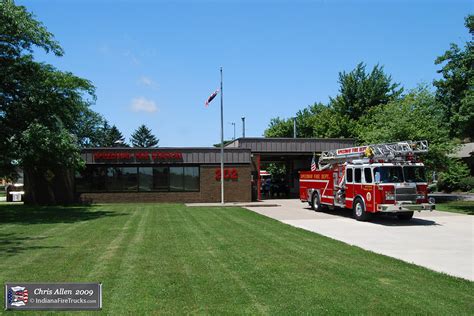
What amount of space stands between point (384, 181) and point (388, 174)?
40 cm

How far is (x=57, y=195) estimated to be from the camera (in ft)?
99.7

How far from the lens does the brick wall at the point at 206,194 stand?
30.9 m

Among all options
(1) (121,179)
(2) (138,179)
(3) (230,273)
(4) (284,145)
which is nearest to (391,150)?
(3) (230,273)

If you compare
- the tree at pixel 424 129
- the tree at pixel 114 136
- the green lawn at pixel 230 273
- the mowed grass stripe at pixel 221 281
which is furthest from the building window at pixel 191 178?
the tree at pixel 114 136

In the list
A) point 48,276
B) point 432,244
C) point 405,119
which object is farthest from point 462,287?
point 405,119

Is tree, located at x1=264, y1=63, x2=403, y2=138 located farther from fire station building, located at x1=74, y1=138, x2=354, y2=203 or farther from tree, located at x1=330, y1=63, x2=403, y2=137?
fire station building, located at x1=74, y1=138, x2=354, y2=203

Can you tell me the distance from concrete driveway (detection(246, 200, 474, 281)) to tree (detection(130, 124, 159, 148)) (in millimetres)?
88274

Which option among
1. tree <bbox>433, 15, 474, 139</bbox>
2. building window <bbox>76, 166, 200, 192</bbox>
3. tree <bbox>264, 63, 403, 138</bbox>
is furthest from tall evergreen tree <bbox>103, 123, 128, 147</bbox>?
tree <bbox>433, 15, 474, 139</bbox>

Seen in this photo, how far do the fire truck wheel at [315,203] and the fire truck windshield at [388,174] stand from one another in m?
5.86

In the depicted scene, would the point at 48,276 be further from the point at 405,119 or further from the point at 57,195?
the point at 405,119

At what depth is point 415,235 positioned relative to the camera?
14867 mm

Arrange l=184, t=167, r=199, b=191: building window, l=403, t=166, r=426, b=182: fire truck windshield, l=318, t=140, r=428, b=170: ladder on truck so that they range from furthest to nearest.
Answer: l=184, t=167, r=199, b=191: building window < l=318, t=140, r=428, b=170: ladder on truck < l=403, t=166, r=426, b=182: fire truck windshield

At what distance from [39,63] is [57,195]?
10393 millimetres

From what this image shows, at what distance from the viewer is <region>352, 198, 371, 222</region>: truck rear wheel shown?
19062 mm
